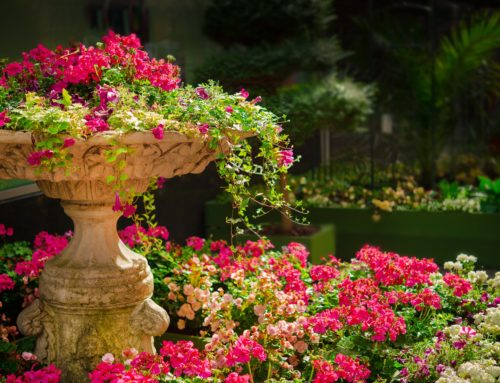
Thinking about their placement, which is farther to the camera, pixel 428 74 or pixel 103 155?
pixel 428 74

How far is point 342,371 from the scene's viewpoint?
306 centimetres

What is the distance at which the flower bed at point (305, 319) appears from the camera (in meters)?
3.09

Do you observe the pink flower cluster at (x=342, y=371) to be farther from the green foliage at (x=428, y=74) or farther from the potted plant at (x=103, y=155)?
the green foliage at (x=428, y=74)

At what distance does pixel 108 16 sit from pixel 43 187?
8.97ft

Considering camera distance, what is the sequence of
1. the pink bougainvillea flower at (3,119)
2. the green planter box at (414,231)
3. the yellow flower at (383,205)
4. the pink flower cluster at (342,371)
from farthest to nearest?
the yellow flower at (383,205) < the green planter box at (414,231) < the pink flower cluster at (342,371) < the pink bougainvillea flower at (3,119)

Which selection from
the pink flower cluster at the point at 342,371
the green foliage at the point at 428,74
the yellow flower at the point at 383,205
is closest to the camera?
the pink flower cluster at the point at 342,371

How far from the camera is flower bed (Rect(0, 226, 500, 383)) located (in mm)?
3086

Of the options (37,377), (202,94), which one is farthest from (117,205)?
(37,377)

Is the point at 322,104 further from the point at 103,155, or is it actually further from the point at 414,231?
the point at 103,155

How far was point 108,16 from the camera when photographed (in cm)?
575

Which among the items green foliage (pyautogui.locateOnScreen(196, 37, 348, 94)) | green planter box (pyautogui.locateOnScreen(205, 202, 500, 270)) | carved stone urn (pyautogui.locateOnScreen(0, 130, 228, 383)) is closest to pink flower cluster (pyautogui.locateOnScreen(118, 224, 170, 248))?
carved stone urn (pyautogui.locateOnScreen(0, 130, 228, 383))

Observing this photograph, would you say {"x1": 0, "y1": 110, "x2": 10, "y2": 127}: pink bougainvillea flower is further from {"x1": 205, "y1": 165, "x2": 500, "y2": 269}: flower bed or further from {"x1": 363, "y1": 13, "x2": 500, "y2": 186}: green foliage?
{"x1": 363, "y1": 13, "x2": 500, "y2": 186}: green foliage

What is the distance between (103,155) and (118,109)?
218 mm

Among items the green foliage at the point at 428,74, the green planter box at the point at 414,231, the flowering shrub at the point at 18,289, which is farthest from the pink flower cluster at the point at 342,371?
the green foliage at the point at 428,74
